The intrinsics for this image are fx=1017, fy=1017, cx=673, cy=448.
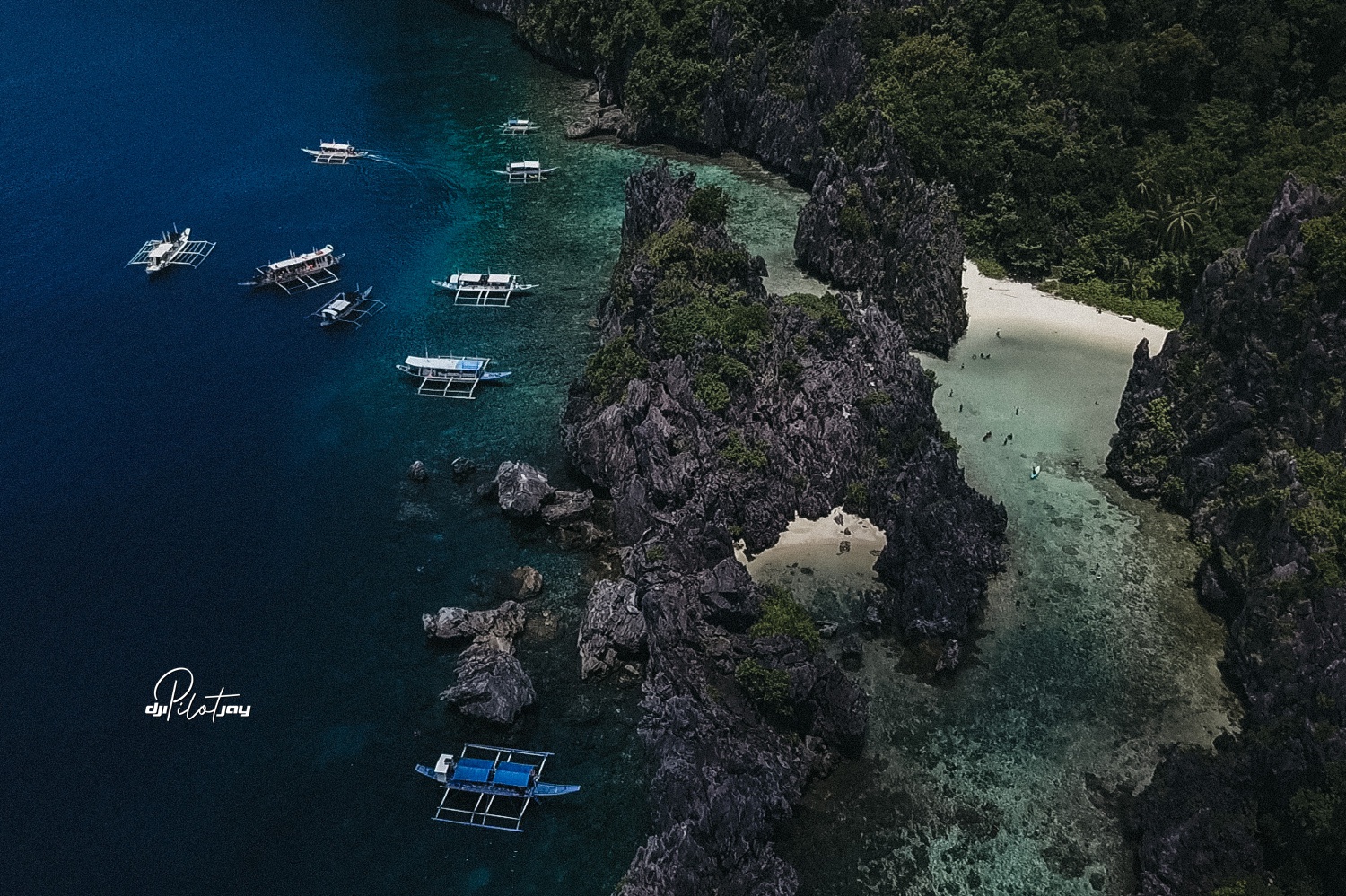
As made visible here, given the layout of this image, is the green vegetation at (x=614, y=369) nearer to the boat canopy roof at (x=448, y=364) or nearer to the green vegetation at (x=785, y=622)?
the boat canopy roof at (x=448, y=364)

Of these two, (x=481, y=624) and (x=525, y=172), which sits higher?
(x=525, y=172)

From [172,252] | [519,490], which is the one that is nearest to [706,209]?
[519,490]

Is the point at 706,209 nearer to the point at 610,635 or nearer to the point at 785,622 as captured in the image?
the point at 610,635

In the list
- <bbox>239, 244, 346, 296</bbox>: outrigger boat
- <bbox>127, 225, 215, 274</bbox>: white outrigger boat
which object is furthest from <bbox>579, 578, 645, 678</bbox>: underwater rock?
<bbox>127, 225, 215, 274</bbox>: white outrigger boat

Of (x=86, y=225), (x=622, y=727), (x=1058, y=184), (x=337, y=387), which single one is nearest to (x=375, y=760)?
(x=622, y=727)

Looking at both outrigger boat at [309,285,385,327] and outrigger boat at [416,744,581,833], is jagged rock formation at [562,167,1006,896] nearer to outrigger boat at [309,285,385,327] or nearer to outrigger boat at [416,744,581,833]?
outrigger boat at [416,744,581,833]

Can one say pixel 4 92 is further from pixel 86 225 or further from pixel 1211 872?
pixel 1211 872

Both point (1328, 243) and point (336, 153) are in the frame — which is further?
point (336, 153)
